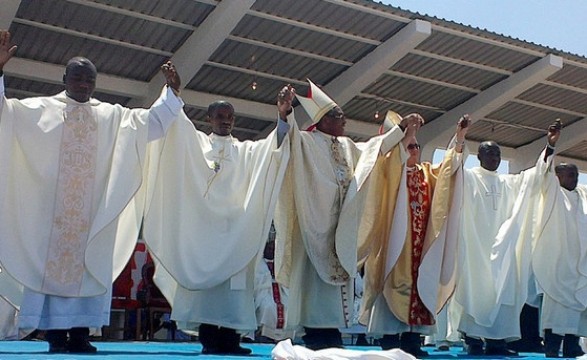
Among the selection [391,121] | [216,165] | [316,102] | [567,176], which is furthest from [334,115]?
[567,176]

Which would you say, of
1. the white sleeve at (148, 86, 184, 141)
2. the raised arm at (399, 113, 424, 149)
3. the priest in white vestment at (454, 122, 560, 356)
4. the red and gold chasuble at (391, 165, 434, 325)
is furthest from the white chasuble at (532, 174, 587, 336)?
the white sleeve at (148, 86, 184, 141)

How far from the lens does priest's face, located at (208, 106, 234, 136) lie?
7.36 meters

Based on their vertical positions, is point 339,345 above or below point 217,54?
below

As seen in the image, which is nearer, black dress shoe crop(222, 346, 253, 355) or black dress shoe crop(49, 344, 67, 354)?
black dress shoe crop(49, 344, 67, 354)

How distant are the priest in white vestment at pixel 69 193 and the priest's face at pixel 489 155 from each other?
3119 millimetres

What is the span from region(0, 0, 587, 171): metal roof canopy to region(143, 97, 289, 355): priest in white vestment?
291 inches

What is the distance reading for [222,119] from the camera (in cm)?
742

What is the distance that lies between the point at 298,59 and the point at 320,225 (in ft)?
32.5

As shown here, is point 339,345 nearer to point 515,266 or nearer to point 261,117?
point 515,266

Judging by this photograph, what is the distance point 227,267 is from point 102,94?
409 inches

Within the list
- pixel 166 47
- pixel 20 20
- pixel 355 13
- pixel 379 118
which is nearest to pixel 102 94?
pixel 166 47

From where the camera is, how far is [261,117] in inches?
729

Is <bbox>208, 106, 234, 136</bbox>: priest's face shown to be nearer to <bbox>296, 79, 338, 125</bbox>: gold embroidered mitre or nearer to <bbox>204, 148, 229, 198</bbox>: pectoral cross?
Answer: <bbox>204, 148, 229, 198</bbox>: pectoral cross

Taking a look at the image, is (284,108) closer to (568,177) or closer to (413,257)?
(413,257)
